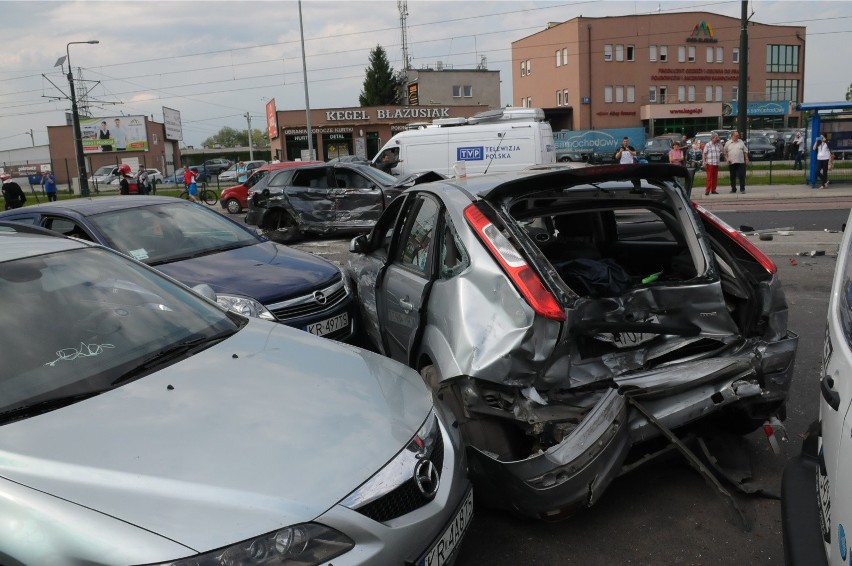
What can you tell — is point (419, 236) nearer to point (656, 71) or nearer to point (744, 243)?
point (744, 243)

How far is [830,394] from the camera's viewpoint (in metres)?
2.15

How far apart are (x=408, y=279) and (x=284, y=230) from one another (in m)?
11.4

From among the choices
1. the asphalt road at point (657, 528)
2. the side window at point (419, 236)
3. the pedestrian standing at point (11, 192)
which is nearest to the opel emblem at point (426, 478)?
the asphalt road at point (657, 528)

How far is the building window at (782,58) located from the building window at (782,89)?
1.09m

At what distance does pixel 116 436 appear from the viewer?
2.41 m

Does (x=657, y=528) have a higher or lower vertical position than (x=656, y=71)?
lower

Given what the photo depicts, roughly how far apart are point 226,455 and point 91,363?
0.94m

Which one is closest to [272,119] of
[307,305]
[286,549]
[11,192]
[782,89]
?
[11,192]

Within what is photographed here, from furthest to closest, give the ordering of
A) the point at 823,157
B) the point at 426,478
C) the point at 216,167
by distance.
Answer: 1. the point at 216,167
2. the point at 823,157
3. the point at 426,478

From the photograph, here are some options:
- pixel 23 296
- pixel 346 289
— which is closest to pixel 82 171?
pixel 346 289

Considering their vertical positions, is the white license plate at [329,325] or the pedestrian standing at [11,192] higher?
the pedestrian standing at [11,192]

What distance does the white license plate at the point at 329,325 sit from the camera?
565 cm

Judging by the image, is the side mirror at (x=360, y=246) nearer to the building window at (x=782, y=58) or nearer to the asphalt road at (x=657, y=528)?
the asphalt road at (x=657, y=528)

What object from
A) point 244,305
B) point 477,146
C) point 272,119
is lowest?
point 244,305
